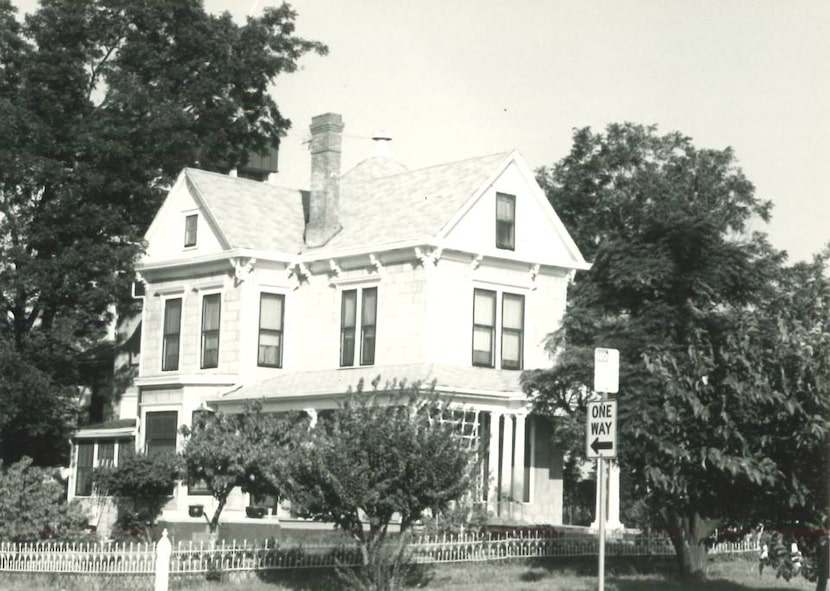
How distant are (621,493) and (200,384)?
1244 cm

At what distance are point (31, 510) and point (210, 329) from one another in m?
10.9

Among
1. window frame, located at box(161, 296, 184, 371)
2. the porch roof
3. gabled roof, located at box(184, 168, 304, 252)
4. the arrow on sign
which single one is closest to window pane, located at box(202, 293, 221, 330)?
window frame, located at box(161, 296, 184, 371)

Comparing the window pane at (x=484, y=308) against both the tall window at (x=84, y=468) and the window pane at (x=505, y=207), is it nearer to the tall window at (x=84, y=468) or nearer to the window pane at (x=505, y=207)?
the window pane at (x=505, y=207)

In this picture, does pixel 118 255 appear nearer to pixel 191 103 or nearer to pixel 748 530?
pixel 191 103

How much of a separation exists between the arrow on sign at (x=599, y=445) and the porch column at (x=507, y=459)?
1691cm

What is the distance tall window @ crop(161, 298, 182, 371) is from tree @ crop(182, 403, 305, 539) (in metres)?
11.3

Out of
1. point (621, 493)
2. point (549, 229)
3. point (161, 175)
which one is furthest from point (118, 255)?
point (621, 493)

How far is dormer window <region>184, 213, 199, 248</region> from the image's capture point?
4225 cm

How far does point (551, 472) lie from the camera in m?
38.7

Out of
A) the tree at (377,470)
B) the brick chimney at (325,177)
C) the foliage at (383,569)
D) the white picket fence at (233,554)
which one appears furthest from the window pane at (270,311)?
the tree at (377,470)

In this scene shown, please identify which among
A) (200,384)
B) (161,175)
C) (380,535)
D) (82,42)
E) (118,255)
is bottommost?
(380,535)

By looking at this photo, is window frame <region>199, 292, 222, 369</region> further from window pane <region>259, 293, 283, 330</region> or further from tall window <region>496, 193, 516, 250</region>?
tall window <region>496, 193, 516, 250</region>

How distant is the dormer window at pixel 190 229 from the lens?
139 ft

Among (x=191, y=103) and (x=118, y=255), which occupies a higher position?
(x=191, y=103)
